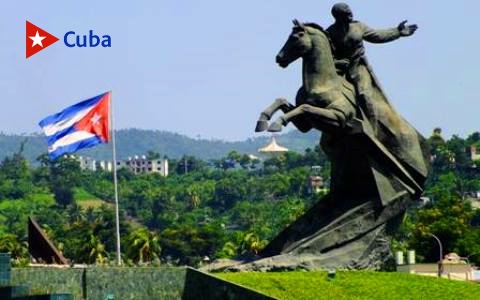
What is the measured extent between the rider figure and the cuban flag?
9294 millimetres

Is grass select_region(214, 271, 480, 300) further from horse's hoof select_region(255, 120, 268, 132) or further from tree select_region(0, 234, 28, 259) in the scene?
tree select_region(0, 234, 28, 259)

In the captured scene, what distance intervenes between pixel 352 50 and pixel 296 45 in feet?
4.20

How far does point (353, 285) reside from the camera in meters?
33.1

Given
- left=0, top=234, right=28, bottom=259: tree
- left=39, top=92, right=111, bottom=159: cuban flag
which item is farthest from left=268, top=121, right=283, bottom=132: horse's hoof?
left=0, top=234, right=28, bottom=259: tree

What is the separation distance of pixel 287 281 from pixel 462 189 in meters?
147

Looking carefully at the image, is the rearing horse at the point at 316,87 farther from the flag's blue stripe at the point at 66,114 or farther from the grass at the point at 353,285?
the flag's blue stripe at the point at 66,114

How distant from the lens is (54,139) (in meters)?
→ 42.8

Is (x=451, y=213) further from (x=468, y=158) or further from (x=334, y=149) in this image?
(x=468, y=158)

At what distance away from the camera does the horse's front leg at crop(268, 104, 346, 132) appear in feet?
111

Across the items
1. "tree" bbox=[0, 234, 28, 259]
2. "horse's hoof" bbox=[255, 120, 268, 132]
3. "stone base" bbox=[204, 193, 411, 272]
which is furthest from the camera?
"tree" bbox=[0, 234, 28, 259]

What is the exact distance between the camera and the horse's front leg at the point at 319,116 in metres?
34.0

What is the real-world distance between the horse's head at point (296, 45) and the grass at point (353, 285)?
414cm

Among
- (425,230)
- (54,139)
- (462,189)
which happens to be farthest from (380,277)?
(462,189)

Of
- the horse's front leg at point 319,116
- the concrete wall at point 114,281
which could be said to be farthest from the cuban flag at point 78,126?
the concrete wall at point 114,281
